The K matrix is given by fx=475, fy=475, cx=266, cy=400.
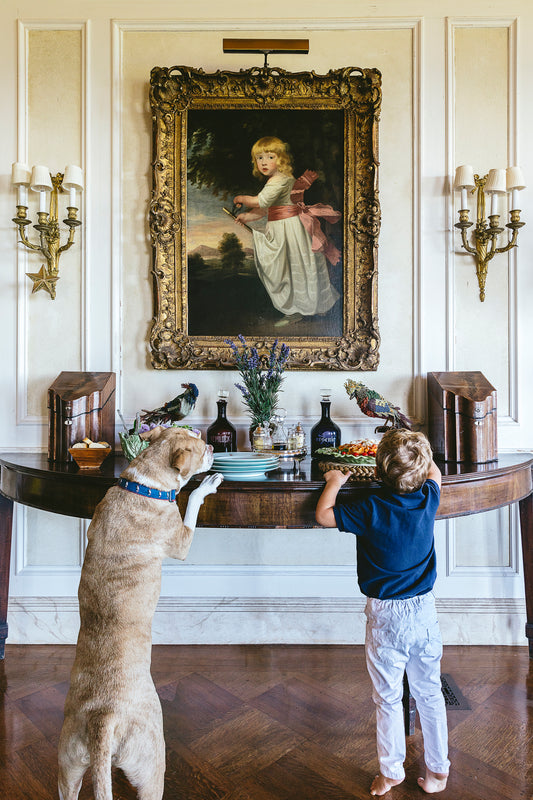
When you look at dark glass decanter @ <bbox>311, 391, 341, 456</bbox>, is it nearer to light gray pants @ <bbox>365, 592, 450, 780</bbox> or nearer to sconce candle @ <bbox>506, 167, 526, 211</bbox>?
light gray pants @ <bbox>365, 592, 450, 780</bbox>

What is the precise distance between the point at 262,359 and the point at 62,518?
58.9 inches

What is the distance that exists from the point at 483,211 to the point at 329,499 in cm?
198

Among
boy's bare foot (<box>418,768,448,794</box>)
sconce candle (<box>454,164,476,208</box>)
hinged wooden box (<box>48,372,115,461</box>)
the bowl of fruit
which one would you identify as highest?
sconce candle (<box>454,164,476,208</box>)

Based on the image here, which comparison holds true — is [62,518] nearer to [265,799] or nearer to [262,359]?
[262,359]

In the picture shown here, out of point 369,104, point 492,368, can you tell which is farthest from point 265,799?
point 369,104

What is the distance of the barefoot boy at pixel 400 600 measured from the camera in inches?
63.5

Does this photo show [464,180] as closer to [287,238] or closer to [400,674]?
[287,238]

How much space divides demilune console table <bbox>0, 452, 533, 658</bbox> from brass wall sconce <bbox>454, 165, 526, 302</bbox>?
115 cm

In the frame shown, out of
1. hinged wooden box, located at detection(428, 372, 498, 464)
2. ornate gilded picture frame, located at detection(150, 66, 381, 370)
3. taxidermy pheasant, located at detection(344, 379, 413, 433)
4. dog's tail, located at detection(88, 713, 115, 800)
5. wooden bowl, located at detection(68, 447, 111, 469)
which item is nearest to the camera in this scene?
dog's tail, located at detection(88, 713, 115, 800)

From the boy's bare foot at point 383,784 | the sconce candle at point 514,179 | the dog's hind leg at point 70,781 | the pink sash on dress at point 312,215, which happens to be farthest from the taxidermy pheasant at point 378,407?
the dog's hind leg at point 70,781

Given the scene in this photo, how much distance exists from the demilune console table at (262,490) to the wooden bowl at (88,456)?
44mm

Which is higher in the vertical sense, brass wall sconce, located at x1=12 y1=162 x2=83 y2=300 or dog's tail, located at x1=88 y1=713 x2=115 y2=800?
brass wall sconce, located at x1=12 y1=162 x2=83 y2=300

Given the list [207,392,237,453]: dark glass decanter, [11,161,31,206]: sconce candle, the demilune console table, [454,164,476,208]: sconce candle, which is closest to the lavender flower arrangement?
[207,392,237,453]: dark glass decanter

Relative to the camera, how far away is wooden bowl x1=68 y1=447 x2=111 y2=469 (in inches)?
82.4
